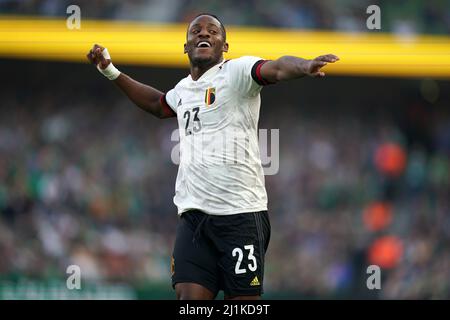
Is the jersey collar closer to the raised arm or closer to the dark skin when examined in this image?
the dark skin

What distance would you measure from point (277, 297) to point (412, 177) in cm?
318

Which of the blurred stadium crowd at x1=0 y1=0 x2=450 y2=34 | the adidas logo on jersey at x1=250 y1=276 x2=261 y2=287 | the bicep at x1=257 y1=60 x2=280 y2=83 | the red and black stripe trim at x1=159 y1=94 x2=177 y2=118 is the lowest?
the adidas logo on jersey at x1=250 y1=276 x2=261 y2=287

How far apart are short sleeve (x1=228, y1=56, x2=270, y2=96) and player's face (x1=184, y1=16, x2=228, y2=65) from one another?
0.24 metres

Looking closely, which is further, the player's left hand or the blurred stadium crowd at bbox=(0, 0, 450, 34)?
the blurred stadium crowd at bbox=(0, 0, 450, 34)

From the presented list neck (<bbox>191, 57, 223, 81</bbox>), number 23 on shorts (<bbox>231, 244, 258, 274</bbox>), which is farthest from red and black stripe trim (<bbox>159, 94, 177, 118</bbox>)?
number 23 on shorts (<bbox>231, 244, 258, 274</bbox>)

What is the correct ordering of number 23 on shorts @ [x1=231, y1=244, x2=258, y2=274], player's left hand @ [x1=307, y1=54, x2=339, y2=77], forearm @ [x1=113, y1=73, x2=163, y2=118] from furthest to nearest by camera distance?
forearm @ [x1=113, y1=73, x2=163, y2=118] < number 23 on shorts @ [x1=231, y1=244, x2=258, y2=274] < player's left hand @ [x1=307, y1=54, x2=339, y2=77]

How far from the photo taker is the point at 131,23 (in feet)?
43.9

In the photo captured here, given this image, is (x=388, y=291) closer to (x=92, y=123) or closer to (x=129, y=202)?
(x=129, y=202)

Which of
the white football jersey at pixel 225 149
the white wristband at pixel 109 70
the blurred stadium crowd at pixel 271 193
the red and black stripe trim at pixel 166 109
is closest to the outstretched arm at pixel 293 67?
the white football jersey at pixel 225 149

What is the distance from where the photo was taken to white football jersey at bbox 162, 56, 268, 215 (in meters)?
5.91

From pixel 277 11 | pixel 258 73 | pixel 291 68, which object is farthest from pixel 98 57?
pixel 277 11

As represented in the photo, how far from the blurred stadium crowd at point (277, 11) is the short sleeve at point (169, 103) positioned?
696cm

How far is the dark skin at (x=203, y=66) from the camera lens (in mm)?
5312
